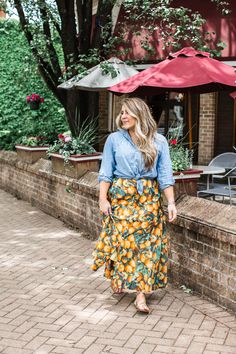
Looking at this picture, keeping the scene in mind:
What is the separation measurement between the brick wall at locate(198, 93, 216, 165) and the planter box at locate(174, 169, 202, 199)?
20.7ft

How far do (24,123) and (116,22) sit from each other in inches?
130

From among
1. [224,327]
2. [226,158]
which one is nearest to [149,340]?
[224,327]

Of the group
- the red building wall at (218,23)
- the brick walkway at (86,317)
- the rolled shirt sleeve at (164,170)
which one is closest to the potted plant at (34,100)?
the red building wall at (218,23)

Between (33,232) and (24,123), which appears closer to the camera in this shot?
(33,232)

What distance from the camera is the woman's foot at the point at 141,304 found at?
463 cm

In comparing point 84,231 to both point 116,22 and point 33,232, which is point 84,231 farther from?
point 116,22

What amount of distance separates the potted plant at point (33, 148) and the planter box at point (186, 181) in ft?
15.7

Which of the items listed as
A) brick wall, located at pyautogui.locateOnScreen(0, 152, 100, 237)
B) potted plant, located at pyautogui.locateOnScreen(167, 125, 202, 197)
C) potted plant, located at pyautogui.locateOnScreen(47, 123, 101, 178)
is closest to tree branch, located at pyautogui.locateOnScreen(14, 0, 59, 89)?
brick wall, located at pyautogui.locateOnScreen(0, 152, 100, 237)

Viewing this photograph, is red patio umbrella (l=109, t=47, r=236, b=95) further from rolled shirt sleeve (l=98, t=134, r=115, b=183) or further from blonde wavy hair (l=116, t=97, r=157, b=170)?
rolled shirt sleeve (l=98, t=134, r=115, b=183)

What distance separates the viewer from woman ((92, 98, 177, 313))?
464 centimetres

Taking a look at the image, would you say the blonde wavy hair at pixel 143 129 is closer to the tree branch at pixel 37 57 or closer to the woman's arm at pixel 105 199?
the woman's arm at pixel 105 199

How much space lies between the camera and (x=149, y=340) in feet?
13.5

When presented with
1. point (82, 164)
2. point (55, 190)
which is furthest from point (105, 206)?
point (55, 190)

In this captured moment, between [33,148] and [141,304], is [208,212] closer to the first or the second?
[141,304]
